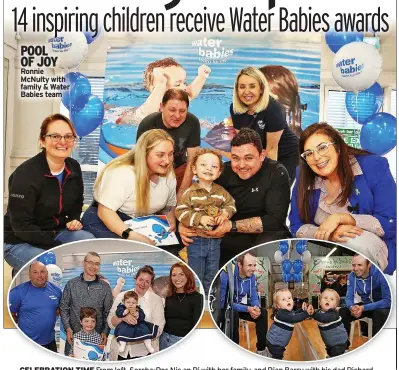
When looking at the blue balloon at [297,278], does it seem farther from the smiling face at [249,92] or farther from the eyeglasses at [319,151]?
the smiling face at [249,92]

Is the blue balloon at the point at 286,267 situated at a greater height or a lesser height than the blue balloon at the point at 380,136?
lesser

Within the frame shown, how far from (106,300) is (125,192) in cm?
60

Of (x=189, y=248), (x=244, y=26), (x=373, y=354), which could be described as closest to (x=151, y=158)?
(x=189, y=248)

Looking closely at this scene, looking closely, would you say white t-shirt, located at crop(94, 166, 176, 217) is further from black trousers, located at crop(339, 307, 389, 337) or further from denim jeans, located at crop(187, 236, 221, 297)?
black trousers, located at crop(339, 307, 389, 337)

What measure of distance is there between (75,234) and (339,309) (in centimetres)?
151

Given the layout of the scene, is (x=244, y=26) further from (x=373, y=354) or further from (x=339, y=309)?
(x=373, y=354)

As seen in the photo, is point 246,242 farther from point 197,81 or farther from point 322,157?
point 197,81

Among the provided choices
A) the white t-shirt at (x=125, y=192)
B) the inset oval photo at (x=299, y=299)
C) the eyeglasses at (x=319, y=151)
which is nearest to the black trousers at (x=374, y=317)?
the inset oval photo at (x=299, y=299)

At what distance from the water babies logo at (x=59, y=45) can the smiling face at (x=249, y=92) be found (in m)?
0.98

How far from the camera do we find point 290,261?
440 centimetres

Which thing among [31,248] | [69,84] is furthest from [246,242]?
[69,84]

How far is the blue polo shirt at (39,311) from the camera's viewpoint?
4363 millimetres

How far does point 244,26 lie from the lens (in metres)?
4.45

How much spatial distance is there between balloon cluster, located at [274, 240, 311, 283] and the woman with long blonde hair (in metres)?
0.62
